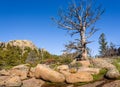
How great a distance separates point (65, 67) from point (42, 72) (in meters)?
3.23

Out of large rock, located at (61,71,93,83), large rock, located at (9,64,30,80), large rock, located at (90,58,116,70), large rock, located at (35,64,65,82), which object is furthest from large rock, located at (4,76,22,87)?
large rock, located at (90,58,116,70)

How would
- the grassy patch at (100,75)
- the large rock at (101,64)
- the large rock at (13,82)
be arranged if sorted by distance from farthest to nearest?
the large rock at (101,64), the large rock at (13,82), the grassy patch at (100,75)

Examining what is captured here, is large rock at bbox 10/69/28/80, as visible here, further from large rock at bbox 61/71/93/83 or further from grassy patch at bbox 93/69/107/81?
grassy patch at bbox 93/69/107/81

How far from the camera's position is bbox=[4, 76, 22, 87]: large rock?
89.1 feet

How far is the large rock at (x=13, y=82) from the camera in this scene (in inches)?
1069

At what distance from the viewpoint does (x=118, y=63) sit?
30422 millimetres

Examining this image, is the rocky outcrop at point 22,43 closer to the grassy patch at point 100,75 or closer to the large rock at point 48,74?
the large rock at point 48,74

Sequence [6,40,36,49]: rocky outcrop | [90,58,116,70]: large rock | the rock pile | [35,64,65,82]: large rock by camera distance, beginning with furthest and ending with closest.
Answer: [6,40,36,49]: rocky outcrop, [90,58,116,70]: large rock, [35,64,65,82]: large rock, the rock pile

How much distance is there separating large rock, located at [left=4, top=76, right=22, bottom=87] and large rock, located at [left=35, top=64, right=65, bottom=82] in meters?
2.15

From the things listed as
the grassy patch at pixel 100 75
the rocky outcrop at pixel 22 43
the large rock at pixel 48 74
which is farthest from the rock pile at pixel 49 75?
the rocky outcrop at pixel 22 43

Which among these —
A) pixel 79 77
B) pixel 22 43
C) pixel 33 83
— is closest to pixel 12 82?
pixel 33 83

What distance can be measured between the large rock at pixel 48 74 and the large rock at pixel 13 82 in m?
2.15

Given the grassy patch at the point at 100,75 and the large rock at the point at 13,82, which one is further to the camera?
the large rock at the point at 13,82

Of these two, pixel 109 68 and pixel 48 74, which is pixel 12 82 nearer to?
pixel 48 74
